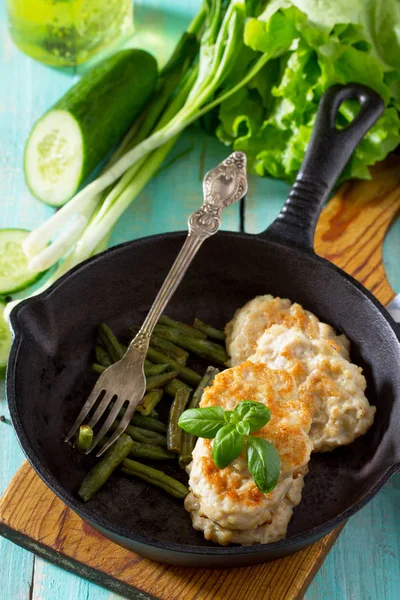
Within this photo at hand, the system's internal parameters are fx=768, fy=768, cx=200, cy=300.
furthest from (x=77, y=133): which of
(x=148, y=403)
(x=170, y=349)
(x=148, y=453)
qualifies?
(x=148, y=453)

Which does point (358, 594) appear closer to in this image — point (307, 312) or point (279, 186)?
point (307, 312)

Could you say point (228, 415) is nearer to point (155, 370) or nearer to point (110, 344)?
point (155, 370)

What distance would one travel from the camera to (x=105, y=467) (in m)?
3.26

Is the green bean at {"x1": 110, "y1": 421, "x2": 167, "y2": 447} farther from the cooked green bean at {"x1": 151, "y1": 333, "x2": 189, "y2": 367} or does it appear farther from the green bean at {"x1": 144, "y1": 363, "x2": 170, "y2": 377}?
the cooked green bean at {"x1": 151, "y1": 333, "x2": 189, "y2": 367}

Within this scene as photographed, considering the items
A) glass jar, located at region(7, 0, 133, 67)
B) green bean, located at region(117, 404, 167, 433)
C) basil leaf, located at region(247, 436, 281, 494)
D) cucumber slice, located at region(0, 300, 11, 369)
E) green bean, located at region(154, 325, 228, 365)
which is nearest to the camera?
basil leaf, located at region(247, 436, 281, 494)

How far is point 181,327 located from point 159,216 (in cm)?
116

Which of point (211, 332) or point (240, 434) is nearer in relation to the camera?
point (240, 434)

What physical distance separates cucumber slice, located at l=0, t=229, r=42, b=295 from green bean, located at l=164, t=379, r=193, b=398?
1165 mm

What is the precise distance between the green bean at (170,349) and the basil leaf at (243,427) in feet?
2.68

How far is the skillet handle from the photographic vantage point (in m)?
3.96

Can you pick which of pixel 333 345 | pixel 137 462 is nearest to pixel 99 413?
pixel 137 462

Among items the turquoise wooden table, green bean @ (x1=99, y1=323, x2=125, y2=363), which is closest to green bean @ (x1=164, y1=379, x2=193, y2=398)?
green bean @ (x1=99, y1=323, x2=125, y2=363)

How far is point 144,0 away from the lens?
616 centimetres

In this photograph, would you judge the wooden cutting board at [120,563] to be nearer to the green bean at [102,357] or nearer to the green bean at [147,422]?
the green bean at [147,422]
